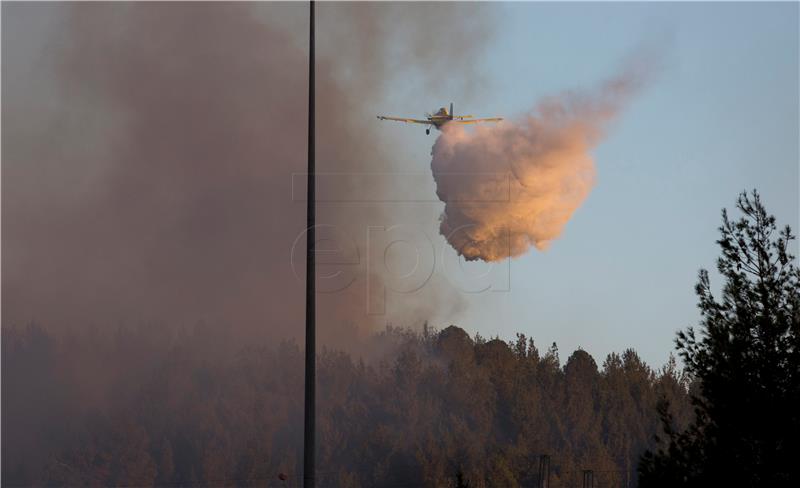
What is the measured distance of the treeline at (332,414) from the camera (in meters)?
77.8

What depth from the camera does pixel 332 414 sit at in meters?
90.6

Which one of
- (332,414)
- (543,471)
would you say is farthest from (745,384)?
(332,414)

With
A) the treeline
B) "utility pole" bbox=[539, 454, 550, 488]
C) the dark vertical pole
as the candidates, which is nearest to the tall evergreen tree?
the dark vertical pole

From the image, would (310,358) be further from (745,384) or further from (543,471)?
(543,471)

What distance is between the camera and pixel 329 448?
87938mm

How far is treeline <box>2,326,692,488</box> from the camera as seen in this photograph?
77750mm

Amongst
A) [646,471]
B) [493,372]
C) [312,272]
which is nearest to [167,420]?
[493,372]

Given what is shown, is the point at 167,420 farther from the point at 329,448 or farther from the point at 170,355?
the point at 329,448

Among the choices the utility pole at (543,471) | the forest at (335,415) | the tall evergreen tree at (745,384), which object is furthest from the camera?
the forest at (335,415)

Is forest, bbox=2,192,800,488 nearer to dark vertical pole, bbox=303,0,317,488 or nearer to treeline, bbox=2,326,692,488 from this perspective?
treeline, bbox=2,326,692,488

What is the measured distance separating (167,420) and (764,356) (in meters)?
67.0

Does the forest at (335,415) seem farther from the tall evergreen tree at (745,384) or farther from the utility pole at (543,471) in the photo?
the tall evergreen tree at (745,384)

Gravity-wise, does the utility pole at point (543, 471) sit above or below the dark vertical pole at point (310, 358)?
below

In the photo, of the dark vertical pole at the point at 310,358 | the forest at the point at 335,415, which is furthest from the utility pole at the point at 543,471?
the dark vertical pole at the point at 310,358
